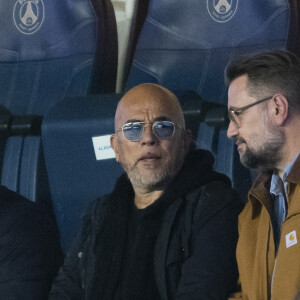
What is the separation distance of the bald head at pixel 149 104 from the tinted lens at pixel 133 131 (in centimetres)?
3

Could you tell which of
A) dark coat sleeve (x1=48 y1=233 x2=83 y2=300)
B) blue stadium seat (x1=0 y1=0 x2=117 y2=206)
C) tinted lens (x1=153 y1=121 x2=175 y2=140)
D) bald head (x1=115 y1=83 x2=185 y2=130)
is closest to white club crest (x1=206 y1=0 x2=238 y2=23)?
blue stadium seat (x1=0 y1=0 x2=117 y2=206)

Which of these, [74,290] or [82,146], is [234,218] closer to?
[74,290]

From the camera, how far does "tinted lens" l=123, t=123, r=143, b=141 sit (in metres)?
1.62

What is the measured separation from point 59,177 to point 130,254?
621 millimetres

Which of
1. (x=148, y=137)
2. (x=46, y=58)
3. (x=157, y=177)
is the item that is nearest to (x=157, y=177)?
(x=157, y=177)

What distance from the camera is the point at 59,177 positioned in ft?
6.72

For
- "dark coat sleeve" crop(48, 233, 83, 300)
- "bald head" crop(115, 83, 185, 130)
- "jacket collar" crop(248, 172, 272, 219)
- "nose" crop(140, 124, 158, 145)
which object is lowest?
"dark coat sleeve" crop(48, 233, 83, 300)

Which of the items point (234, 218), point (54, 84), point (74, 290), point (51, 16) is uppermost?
point (51, 16)

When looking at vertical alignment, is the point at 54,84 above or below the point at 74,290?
above

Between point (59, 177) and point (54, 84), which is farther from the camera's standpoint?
point (54, 84)

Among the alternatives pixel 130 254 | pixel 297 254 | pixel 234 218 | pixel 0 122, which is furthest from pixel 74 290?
pixel 0 122

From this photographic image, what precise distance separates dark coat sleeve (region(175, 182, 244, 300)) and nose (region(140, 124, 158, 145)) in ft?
0.70

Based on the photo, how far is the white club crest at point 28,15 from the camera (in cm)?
242

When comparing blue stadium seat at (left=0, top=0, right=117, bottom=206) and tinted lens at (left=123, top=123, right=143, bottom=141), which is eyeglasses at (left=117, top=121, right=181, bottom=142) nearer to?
tinted lens at (left=123, top=123, right=143, bottom=141)
